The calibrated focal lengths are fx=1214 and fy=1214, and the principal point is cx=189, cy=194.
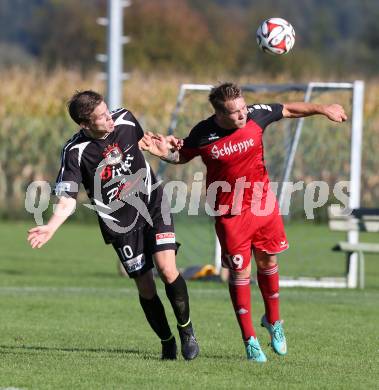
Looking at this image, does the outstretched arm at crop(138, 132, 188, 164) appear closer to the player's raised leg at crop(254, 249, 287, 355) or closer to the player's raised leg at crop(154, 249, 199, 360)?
the player's raised leg at crop(154, 249, 199, 360)

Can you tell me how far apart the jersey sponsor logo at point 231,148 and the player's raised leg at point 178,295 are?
0.79 m

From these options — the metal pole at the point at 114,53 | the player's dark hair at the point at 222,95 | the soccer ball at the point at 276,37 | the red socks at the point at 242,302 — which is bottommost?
the red socks at the point at 242,302

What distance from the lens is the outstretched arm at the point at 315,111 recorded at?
895 cm

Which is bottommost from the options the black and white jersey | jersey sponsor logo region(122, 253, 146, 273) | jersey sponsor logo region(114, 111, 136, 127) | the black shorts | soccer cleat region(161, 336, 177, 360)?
soccer cleat region(161, 336, 177, 360)

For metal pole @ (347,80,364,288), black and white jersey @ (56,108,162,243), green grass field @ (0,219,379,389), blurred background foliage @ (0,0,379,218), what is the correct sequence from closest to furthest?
green grass field @ (0,219,379,389), black and white jersey @ (56,108,162,243), metal pole @ (347,80,364,288), blurred background foliage @ (0,0,379,218)

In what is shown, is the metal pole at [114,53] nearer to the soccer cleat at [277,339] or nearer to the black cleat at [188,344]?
the soccer cleat at [277,339]

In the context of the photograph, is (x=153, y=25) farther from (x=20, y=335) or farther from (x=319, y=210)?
(x=20, y=335)

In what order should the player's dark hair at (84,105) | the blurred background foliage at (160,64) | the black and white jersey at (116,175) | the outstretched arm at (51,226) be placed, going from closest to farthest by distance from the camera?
the outstretched arm at (51,226)
the player's dark hair at (84,105)
the black and white jersey at (116,175)
the blurred background foliage at (160,64)

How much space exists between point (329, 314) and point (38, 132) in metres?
19.2

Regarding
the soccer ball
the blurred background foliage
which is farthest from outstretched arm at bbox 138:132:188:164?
the blurred background foliage

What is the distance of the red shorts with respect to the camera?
29.3 feet

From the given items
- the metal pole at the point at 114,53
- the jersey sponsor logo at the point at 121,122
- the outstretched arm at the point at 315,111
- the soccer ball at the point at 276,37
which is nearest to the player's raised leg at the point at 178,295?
the jersey sponsor logo at the point at 121,122

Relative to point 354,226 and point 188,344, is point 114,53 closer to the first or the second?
point 354,226

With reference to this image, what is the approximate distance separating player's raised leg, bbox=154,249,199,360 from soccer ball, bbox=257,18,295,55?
2.38 meters
